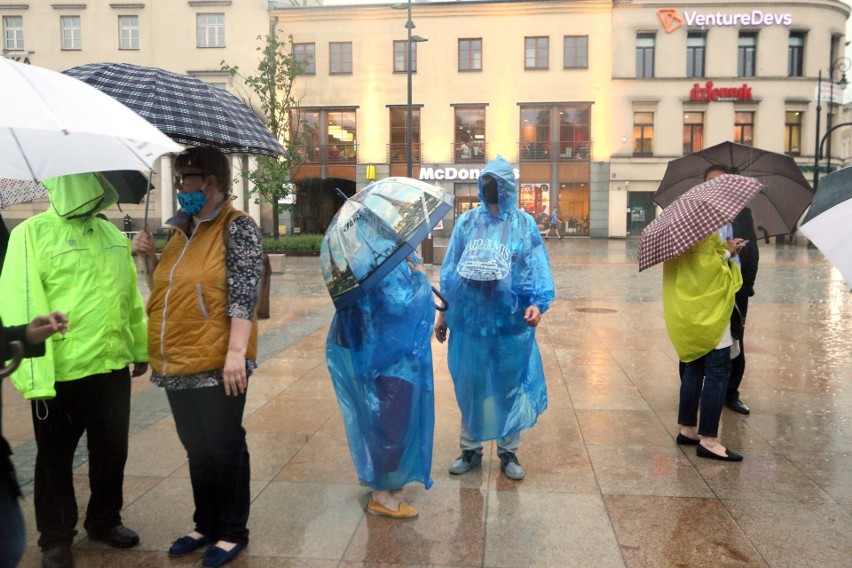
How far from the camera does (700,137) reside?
36.1 m

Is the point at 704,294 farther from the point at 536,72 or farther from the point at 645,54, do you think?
the point at 645,54

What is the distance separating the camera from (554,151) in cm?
3594

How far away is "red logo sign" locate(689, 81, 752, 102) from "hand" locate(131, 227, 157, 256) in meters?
36.7

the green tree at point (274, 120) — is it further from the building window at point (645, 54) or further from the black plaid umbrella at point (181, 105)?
the black plaid umbrella at point (181, 105)

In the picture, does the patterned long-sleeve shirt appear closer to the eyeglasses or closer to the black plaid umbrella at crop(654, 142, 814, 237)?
the eyeglasses

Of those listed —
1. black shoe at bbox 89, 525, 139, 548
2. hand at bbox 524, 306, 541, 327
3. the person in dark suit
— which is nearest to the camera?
black shoe at bbox 89, 525, 139, 548

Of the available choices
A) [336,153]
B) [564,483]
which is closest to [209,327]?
[564,483]

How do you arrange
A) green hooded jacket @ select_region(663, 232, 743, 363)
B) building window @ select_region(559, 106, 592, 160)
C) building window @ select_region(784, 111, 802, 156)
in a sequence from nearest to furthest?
green hooded jacket @ select_region(663, 232, 743, 363) < building window @ select_region(784, 111, 802, 156) < building window @ select_region(559, 106, 592, 160)

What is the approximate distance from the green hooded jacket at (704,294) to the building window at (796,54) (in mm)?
36673

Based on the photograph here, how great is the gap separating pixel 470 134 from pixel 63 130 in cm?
3504

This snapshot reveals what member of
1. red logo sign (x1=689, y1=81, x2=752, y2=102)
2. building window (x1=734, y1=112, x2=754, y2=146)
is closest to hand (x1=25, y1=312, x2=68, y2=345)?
red logo sign (x1=689, y1=81, x2=752, y2=102)

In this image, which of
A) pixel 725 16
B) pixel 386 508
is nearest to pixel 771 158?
pixel 386 508

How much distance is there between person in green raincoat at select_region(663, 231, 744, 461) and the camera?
4.34 m

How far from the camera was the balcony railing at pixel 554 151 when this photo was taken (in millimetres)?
35969
